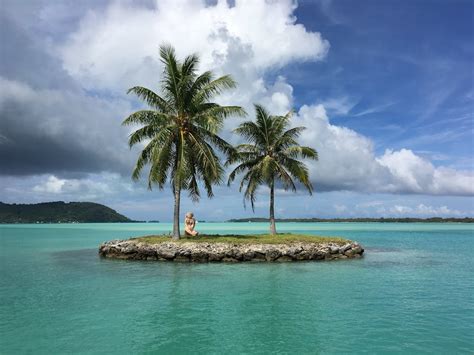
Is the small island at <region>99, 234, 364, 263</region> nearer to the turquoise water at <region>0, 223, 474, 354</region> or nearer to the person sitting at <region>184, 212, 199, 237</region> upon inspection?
the person sitting at <region>184, 212, 199, 237</region>

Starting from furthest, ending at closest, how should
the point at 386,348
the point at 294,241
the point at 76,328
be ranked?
the point at 294,241, the point at 76,328, the point at 386,348

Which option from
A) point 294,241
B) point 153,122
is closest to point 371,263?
point 294,241

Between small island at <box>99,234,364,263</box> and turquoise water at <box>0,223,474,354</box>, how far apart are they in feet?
10.3

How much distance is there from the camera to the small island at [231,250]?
27000 millimetres

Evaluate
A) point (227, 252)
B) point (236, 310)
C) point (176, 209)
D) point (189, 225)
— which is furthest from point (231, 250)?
point (236, 310)

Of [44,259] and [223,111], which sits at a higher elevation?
[223,111]

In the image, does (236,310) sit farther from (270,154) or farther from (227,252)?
(270,154)

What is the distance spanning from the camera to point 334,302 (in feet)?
48.4

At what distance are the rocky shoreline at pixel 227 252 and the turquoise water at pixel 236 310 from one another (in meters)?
3.11

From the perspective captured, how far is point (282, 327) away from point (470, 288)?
1258 centimetres

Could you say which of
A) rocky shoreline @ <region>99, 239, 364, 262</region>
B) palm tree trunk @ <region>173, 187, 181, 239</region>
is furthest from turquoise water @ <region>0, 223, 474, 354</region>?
palm tree trunk @ <region>173, 187, 181, 239</region>

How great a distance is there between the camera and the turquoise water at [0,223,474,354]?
33.1 feet

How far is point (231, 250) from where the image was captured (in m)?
27.1

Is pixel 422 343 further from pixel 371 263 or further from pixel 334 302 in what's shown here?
pixel 371 263
